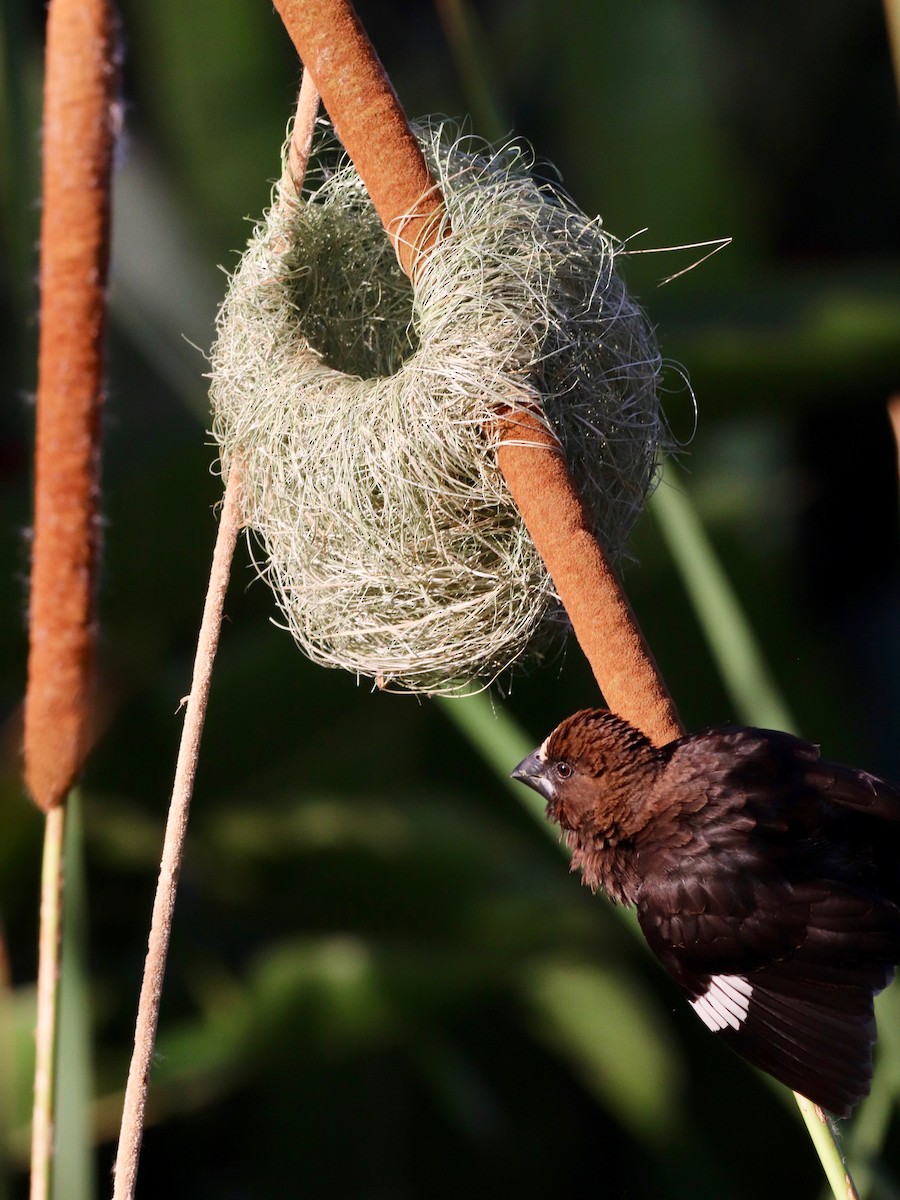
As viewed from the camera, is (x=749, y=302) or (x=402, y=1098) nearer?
(x=749, y=302)

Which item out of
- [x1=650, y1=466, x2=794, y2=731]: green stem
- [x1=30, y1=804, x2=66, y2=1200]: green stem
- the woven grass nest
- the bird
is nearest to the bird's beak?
the bird

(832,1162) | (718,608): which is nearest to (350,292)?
(718,608)

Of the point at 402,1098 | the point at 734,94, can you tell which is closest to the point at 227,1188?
the point at 402,1098

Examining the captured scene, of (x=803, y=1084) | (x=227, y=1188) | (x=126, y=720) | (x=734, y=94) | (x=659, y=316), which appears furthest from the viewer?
(x=734, y=94)

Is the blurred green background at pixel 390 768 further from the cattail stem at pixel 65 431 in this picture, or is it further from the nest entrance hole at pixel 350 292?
the cattail stem at pixel 65 431

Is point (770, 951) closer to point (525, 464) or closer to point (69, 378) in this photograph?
point (525, 464)

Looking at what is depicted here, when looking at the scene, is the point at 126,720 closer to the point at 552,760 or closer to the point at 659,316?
the point at 659,316
